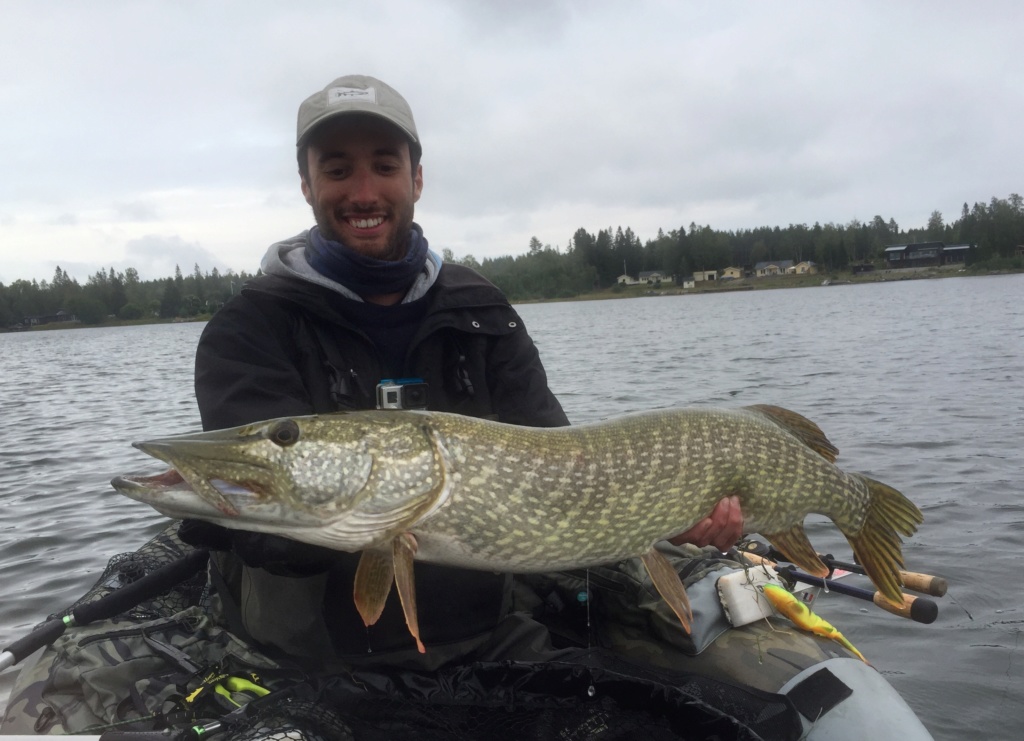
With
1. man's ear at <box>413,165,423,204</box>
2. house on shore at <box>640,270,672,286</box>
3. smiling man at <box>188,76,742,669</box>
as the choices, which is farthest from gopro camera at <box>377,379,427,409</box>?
house on shore at <box>640,270,672,286</box>

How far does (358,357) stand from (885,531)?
1920 millimetres

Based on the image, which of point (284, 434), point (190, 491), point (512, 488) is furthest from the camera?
point (512, 488)

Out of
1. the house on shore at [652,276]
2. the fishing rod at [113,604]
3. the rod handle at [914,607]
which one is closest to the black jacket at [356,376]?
the fishing rod at [113,604]

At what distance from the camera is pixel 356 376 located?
242 cm

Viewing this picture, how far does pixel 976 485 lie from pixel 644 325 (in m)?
24.7

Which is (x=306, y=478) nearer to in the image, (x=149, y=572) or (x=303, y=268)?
(x=303, y=268)

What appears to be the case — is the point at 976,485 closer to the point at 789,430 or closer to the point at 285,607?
the point at 789,430

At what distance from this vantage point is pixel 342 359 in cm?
243

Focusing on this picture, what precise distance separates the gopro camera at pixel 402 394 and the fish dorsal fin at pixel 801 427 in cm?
115

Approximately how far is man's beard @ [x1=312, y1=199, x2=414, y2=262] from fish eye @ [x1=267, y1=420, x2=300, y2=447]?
2.90ft

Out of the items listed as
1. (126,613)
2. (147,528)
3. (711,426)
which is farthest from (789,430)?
(147,528)

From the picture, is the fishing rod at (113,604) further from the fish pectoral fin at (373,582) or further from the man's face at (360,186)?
the man's face at (360,186)

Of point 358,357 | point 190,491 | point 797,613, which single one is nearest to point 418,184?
point 358,357

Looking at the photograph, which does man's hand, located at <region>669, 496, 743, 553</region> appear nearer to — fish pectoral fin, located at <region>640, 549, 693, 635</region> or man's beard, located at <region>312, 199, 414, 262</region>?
fish pectoral fin, located at <region>640, 549, 693, 635</region>
